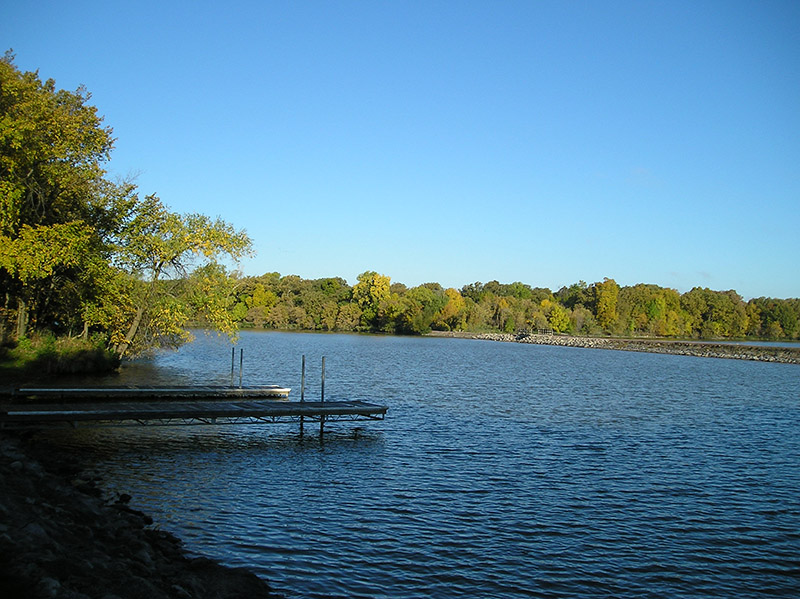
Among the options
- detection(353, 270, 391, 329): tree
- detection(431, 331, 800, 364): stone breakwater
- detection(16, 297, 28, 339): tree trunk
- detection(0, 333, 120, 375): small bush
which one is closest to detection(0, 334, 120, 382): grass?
detection(0, 333, 120, 375): small bush

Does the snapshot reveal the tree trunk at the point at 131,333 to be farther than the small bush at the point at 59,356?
Yes

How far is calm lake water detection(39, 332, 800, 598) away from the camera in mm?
10820

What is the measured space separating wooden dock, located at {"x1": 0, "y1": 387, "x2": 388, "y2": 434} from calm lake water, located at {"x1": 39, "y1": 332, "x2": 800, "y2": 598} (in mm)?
719

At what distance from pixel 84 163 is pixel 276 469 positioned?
69.0ft

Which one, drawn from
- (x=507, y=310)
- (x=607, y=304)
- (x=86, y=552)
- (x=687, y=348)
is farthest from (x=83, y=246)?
(x=607, y=304)

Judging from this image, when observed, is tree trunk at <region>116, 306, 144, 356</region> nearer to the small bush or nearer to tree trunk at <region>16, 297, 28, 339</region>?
the small bush

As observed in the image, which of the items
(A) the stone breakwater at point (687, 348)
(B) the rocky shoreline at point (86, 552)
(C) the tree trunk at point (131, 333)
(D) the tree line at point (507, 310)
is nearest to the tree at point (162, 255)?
(C) the tree trunk at point (131, 333)

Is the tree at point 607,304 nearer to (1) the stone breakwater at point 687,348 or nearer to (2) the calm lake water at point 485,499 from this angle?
(1) the stone breakwater at point 687,348

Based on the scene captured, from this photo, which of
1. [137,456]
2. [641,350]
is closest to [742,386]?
[137,456]

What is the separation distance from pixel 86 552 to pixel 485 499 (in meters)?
9.18

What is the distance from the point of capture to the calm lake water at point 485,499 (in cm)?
1082

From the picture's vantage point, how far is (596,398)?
36281mm

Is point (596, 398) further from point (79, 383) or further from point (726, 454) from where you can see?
point (79, 383)

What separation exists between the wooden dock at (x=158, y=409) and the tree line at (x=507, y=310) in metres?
105
